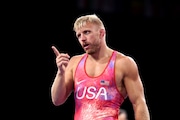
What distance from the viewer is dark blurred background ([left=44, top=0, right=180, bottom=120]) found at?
263 inches

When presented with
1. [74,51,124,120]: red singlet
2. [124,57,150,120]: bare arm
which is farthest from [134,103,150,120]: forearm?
[74,51,124,120]: red singlet

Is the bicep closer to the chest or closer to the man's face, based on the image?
the chest

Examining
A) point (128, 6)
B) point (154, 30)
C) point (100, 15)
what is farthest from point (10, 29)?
point (154, 30)

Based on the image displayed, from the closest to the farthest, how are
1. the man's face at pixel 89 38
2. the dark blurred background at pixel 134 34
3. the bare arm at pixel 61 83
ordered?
the bare arm at pixel 61 83 → the man's face at pixel 89 38 → the dark blurred background at pixel 134 34

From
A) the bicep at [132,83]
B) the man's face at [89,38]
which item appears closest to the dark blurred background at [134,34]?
the man's face at [89,38]

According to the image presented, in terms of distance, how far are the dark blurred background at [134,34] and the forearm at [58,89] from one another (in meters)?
3.33

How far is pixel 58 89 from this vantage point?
324 cm

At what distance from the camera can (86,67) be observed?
3307 millimetres

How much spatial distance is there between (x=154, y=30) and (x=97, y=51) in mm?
4505

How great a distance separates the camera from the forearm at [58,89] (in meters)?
3.17

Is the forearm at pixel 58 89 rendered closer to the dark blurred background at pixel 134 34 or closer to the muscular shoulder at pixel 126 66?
the muscular shoulder at pixel 126 66

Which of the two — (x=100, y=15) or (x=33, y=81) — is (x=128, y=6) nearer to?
(x=100, y=15)

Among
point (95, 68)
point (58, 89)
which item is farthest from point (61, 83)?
point (95, 68)

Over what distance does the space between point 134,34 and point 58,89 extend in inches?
175
